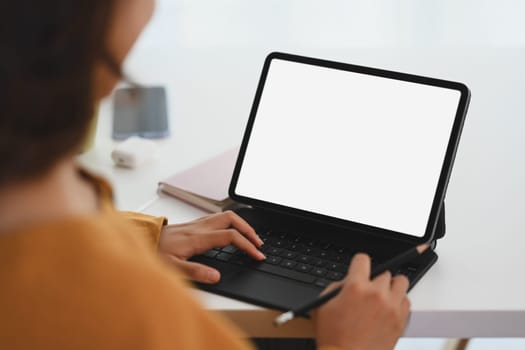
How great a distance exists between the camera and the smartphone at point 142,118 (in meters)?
1.52

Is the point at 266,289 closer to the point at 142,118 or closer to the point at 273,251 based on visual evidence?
the point at 273,251

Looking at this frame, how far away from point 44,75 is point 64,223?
4.2 inches

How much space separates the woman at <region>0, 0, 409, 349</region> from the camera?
0.57 meters

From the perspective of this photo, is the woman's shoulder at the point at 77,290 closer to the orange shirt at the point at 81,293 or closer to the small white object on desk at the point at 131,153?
the orange shirt at the point at 81,293

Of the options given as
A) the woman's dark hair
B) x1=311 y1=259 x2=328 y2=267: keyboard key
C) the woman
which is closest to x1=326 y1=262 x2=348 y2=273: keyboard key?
x1=311 y1=259 x2=328 y2=267: keyboard key

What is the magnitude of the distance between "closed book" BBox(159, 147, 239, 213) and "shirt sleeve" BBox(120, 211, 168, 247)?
111mm

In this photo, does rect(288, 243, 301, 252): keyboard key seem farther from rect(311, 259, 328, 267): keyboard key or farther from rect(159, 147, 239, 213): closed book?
rect(159, 147, 239, 213): closed book

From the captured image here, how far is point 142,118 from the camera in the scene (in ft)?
5.07

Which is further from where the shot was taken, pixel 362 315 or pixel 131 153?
pixel 131 153

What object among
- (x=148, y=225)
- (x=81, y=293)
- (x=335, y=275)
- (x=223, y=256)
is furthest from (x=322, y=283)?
(x=81, y=293)

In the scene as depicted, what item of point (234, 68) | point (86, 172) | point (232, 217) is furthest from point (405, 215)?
point (234, 68)

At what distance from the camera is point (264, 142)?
1.21m

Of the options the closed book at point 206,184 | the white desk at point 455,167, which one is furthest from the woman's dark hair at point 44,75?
the closed book at point 206,184

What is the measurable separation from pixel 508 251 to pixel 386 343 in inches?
11.5
